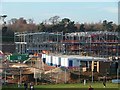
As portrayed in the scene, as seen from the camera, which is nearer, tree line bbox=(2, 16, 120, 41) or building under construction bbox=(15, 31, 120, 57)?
building under construction bbox=(15, 31, 120, 57)

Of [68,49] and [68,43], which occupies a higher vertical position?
[68,43]

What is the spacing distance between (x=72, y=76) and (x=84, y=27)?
46.4 metres

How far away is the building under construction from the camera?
4925cm

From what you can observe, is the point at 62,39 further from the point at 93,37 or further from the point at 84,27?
the point at 84,27

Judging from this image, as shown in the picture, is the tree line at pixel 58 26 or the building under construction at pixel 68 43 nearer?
the building under construction at pixel 68 43

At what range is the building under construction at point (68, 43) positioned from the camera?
1939 inches

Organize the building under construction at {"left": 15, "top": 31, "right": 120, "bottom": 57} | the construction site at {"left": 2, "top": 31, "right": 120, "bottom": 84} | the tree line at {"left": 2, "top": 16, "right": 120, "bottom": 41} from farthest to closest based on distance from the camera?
the tree line at {"left": 2, "top": 16, "right": 120, "bottom": 41}
the building under construction at {"left": 15, "top": 31, "right": 120, "bottom": 57}
the construction site at {"left": 2, "top": 31, "right": 120, "bottom": 84}

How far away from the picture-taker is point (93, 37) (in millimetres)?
50719

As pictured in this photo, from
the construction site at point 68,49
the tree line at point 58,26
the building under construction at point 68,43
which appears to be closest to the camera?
the construction site at point 68,49

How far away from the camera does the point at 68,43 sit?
5228 cm

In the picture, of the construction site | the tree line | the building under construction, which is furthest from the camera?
the tree line

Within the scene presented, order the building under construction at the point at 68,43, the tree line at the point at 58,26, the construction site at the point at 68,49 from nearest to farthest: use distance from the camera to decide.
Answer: the construction site at the point at 68,49
the building under construction at the point at 68,43
the tree line at the point at 58,26

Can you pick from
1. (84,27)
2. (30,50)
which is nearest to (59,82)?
(30,50)

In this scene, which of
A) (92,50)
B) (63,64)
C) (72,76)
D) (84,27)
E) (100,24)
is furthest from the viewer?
(100,24)
